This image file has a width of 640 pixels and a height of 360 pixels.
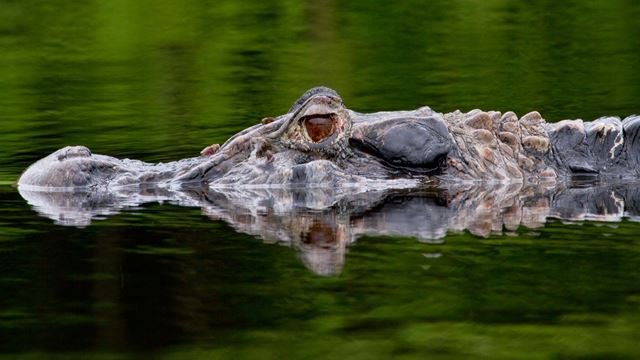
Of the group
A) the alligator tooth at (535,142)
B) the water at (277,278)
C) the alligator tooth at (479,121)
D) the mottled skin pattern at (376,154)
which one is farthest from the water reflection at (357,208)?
the alligator tooth at (479,121)

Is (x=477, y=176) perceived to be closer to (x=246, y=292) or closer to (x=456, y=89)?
(x=246, y=292)

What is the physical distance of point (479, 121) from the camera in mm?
9016

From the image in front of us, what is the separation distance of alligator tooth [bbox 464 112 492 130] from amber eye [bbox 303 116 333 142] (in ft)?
3.05

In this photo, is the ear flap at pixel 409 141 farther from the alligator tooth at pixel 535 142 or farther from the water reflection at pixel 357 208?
the alligator tooth at pixel 535 142

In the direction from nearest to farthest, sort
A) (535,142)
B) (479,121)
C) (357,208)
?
(357,208) < (479,121) < (535,142)

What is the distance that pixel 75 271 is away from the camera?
241 inches

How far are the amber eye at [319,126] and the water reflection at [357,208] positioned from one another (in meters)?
0.34

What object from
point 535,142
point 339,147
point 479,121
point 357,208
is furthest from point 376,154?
point 535,142

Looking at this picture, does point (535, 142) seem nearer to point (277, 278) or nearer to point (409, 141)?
point (409, 141)

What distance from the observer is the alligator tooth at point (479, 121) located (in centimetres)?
902

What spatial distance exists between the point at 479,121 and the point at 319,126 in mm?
1061

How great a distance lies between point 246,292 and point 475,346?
3.91 ft

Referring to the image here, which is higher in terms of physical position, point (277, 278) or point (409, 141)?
point (409, 141)

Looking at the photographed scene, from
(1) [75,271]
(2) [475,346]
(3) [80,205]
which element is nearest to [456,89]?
(3) [80,205]
